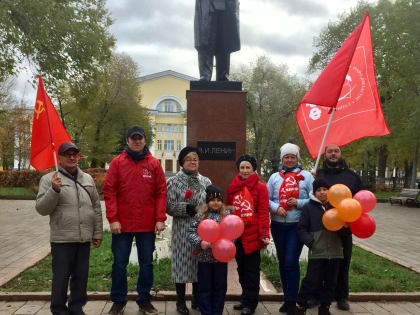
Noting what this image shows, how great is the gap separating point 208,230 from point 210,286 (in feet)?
2.09

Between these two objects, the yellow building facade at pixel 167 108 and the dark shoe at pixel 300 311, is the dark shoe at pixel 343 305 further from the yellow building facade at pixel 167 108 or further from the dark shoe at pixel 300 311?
the yellow building facade at pixel 167 108

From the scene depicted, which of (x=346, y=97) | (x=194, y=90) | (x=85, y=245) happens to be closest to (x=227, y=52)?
(x=194, y=90)

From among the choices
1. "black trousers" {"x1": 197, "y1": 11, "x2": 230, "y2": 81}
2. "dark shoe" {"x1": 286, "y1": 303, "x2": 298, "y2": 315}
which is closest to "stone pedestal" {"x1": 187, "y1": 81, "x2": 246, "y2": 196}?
"black trousers" {"x1": 197, "y1": 11, "x2": 230, "y2": 81}

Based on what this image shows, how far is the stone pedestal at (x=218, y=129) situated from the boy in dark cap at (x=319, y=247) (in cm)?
205

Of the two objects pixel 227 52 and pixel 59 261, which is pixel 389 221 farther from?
pixel 59 261

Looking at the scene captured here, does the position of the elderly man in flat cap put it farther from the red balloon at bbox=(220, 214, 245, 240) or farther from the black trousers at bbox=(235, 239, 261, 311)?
the black trousers at bbox=(235, 239, 261, 311)

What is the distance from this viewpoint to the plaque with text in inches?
233

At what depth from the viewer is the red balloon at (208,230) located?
354 cm

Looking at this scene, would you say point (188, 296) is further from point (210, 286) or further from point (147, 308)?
point (210, 286)

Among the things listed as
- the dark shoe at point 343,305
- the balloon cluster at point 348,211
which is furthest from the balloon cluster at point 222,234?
the dark shoe at point 343,305

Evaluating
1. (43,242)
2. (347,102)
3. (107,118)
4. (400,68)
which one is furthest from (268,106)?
(347,102)

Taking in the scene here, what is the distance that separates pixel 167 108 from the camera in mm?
67625

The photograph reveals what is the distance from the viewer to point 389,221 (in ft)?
41.9

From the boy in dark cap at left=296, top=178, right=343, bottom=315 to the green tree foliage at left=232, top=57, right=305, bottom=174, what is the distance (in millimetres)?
29900
